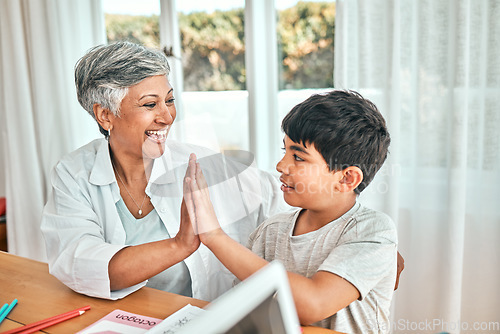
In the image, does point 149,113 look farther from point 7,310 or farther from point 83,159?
point 7,310

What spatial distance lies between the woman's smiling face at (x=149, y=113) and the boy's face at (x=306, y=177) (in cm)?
21

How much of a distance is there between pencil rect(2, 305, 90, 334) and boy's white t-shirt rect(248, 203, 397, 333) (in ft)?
1.10

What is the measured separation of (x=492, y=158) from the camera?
1.33 metres

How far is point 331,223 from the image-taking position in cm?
83

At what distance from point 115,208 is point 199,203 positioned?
302mm

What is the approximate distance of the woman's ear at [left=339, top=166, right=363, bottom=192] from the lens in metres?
0.79

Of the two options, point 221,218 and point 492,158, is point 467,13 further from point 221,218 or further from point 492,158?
point 221,218

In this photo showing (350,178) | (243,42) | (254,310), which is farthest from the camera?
(243,42)

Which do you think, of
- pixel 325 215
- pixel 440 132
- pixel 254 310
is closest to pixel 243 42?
pixel 440 132

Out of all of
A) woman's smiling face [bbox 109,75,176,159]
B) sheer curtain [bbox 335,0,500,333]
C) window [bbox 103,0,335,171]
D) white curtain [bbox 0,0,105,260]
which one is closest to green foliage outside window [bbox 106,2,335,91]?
window [bbox 103,0,335,171]

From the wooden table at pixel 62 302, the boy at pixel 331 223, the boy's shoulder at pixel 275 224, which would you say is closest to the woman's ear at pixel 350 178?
the boy at pixel 331 223

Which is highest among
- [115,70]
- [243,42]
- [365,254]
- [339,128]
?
[243,42]

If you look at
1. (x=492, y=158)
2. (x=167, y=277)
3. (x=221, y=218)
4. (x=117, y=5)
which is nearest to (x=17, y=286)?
(x=167, y=277)

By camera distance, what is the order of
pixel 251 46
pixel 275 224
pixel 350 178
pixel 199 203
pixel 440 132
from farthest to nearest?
pixel 251 46
pixel 440 132
pixel 275 224
pixel 350 178
pixel 199 203
